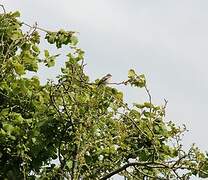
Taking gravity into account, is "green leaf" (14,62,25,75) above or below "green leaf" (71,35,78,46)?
below

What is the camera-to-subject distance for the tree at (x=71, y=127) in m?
9.56

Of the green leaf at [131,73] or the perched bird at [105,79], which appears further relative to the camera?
the perched bird at [105,79]

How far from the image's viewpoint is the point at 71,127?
10172 mm

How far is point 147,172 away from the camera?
10648 millimetres

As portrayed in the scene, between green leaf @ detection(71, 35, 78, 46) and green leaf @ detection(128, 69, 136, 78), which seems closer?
green leaf @ detection(128, 69, 136, 78)

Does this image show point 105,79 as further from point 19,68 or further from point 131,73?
point 19,68

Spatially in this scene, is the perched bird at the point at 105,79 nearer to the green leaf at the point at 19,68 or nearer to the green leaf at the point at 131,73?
the green leaf at the point at 131,73

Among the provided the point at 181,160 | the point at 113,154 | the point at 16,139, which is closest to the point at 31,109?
the point at 16,139

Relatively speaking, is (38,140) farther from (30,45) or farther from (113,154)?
(30,45)

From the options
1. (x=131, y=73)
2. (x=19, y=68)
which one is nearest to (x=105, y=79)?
(x=131, y=73)

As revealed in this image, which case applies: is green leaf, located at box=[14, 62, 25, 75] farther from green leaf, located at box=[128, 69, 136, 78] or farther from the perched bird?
green leaf, located at box=[128, 69, 136, 78]

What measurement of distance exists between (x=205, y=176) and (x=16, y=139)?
10.9 feet

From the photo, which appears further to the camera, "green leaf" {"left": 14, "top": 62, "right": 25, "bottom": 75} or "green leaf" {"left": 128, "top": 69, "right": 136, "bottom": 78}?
"green leaf" {"left": 14, "top": 62, "right": 25, "bottom": 75}

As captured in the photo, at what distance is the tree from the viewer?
376 inches
